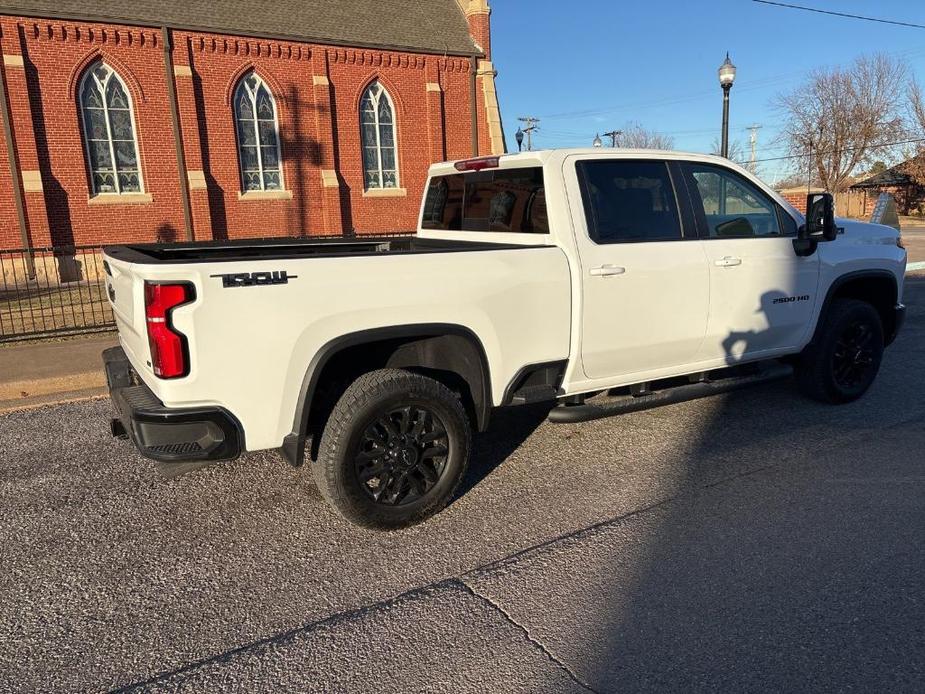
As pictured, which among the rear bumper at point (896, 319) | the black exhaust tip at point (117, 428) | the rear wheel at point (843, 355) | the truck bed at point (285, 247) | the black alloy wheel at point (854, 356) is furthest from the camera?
the rear bumper at point (896, 319)

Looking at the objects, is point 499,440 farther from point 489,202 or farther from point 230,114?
point 230,114

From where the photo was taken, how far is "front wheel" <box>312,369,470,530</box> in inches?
142

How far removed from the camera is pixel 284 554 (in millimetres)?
3596

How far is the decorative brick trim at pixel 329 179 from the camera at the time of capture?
20453 millimetres

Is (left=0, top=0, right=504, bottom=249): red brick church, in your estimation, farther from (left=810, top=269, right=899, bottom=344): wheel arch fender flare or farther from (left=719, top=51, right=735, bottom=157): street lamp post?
(left=810, top=269, right=899, bottom=344): wheel arch fender flare

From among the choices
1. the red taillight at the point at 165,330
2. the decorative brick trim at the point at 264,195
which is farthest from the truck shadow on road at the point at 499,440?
the decorative brick trim at the point at 264,195

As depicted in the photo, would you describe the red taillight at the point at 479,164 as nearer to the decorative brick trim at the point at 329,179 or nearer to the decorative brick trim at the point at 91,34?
the decorative brick trim at the point at 329,179

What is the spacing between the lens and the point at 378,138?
70.9 feet

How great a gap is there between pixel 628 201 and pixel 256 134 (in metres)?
17.5

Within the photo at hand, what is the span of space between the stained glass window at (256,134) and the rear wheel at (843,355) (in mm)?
17442

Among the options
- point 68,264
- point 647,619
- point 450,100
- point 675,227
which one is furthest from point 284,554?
point 450,100

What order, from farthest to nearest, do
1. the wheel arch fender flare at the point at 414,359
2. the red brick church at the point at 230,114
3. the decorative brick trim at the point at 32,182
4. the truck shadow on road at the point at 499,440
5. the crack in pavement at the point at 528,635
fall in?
the red brick church at the point at 230,114
the decorative brick trim at the point at 32,182
the truck shadow on road at the point at 499,440
the wheel arch fender flare at the point at 414,359
the crack in pavement at the point at 528,635

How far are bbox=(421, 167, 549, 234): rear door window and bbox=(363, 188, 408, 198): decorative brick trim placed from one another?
1615cm

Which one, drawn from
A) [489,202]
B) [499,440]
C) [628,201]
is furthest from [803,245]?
[499,440]
